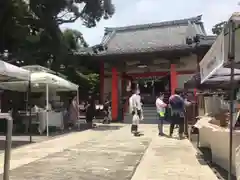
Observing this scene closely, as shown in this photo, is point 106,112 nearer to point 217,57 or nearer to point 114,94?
point 114,94

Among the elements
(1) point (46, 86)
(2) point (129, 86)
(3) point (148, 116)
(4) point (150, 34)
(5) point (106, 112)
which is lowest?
(3) point (148, 116)

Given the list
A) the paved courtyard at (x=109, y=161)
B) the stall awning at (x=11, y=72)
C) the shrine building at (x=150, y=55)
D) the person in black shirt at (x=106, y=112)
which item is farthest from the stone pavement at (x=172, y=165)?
the shrine building at (x=150, y=55)

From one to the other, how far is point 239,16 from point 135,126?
8877 mm

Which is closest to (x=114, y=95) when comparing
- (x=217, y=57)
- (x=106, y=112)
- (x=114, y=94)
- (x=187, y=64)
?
(x=114, y=94)

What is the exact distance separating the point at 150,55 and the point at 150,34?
15.8 feet

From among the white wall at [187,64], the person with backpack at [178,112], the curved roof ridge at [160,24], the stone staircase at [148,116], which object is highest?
the curved roof ridge at [160,24]

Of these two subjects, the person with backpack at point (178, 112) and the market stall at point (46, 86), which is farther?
the market stall at point (46, 86)

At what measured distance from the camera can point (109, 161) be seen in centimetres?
721

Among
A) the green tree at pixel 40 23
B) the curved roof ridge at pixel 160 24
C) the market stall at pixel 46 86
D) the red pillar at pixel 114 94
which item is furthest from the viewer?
the curved roof ridge at pixel 160 24

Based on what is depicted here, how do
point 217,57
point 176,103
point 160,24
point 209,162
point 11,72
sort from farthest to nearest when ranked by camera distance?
point 160,24, point 176,103, point 11,72, point 209,162, point 217,57

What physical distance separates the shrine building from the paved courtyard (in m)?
9.35

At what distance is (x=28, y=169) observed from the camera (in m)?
6.40

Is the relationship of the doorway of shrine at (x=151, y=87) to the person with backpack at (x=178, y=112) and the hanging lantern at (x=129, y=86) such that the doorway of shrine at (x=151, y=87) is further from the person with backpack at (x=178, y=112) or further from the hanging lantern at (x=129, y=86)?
the person with backpack at (x=178, y=112)

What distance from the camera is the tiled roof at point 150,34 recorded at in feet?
69.5
